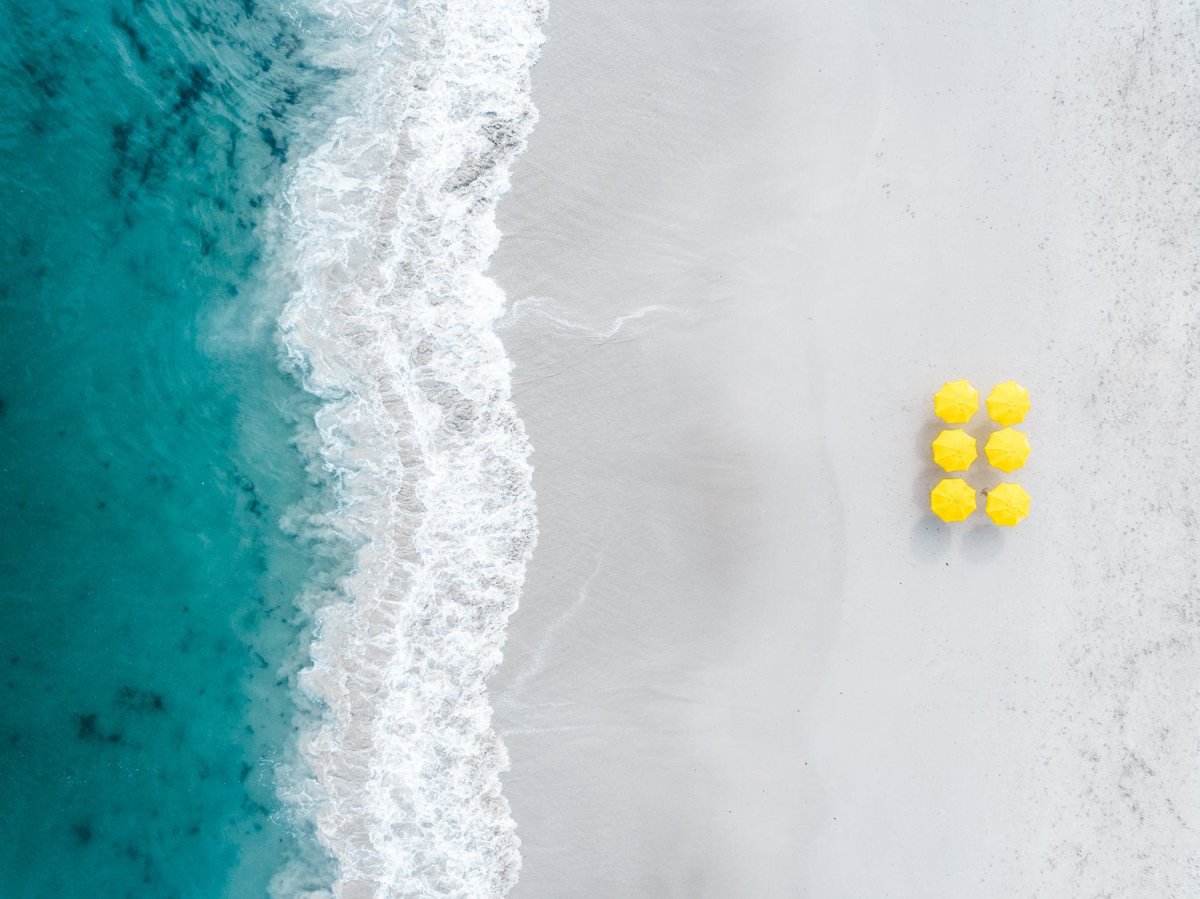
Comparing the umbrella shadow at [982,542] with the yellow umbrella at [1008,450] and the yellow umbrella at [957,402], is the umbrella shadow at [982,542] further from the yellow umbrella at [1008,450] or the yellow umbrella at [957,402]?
the yellow umbrella at [957,402]

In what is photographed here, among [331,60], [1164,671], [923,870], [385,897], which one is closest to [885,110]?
[331,60]

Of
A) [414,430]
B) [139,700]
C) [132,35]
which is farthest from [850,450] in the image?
[132,35]

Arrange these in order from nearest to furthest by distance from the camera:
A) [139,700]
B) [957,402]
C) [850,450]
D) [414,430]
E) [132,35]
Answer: [957,402] < [139,700] < [132,35] < [414,430] < [850,450]

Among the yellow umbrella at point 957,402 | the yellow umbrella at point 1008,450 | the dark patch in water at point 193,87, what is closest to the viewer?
the yellow umbrella at point 957,402

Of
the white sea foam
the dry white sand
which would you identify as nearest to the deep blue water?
the white sea foam

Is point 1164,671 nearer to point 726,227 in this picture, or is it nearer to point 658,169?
point 726,227

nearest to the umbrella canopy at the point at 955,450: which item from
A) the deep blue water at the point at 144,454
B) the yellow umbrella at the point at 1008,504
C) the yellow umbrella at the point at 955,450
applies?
the yellow umbrella at the point at 955,450

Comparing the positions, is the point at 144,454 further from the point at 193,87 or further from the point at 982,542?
the point at 982,542
